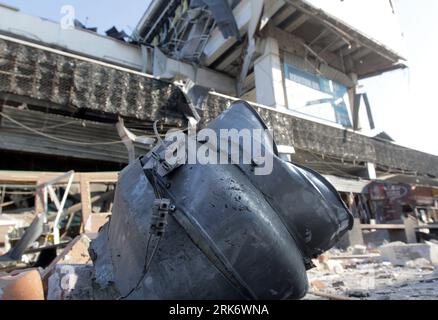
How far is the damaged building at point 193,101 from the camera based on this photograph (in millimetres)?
5902

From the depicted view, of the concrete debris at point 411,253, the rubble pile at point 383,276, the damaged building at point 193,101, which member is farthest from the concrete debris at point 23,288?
the concrete debris at point 411,253

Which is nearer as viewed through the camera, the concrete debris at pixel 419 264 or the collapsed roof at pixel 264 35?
the concrete debris at pixel 419 264

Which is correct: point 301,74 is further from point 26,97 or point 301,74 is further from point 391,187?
point 26,97

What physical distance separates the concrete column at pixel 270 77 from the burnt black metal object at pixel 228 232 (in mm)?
9702

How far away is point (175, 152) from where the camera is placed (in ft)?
5.43

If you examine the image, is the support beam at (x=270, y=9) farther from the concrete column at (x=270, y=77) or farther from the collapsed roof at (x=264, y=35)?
the concrete column at (x=270, y=77)

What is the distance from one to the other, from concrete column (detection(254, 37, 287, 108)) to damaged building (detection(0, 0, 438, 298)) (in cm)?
5

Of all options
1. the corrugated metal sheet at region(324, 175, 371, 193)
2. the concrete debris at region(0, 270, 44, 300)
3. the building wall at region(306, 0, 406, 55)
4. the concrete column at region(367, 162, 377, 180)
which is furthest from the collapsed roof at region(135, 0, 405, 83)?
the concrete debris at region(0, 270, 44, 300)

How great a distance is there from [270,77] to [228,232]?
10.6m

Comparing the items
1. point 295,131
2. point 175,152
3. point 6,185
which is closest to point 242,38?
point 295,131

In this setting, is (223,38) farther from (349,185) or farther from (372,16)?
(349,185)

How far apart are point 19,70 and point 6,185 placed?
79.1 inches

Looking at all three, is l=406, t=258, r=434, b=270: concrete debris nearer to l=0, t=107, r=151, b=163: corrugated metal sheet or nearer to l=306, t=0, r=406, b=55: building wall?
l=0, t=107, r=151, b=163: corrugated metal sheet

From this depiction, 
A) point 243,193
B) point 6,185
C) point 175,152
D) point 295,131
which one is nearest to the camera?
point 243,193
